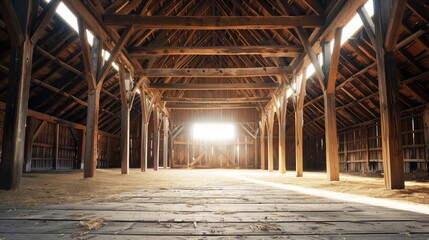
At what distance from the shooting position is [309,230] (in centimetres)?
187

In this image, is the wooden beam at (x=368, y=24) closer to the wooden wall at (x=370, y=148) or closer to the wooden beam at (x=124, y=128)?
the wooden wall at (x=370, y=148)

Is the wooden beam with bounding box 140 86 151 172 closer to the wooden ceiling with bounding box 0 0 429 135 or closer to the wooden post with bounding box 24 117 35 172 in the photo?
the wooden ceiling with bounding box 0 0 429 135

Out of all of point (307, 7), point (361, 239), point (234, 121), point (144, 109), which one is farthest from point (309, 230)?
point (234, 121)

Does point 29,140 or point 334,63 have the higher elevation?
point 334,63

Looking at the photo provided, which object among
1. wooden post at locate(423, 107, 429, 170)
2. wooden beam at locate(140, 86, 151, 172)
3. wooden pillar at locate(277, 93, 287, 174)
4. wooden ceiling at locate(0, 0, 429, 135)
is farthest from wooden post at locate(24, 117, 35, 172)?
wooden post at locate(423, 107, 429, 170)

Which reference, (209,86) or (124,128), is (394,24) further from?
(209,86)

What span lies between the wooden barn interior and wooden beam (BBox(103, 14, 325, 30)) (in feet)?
A: 0.10

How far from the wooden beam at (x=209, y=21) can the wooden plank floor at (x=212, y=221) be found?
211 inches

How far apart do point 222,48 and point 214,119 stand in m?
10.9

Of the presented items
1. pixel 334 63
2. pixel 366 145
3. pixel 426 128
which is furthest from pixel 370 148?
pixel 334 63

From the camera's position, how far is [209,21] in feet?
24.0

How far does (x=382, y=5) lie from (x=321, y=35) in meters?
2.76

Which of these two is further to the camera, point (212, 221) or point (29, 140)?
point (29, 140)

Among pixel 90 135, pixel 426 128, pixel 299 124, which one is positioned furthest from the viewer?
pixel 426 128
